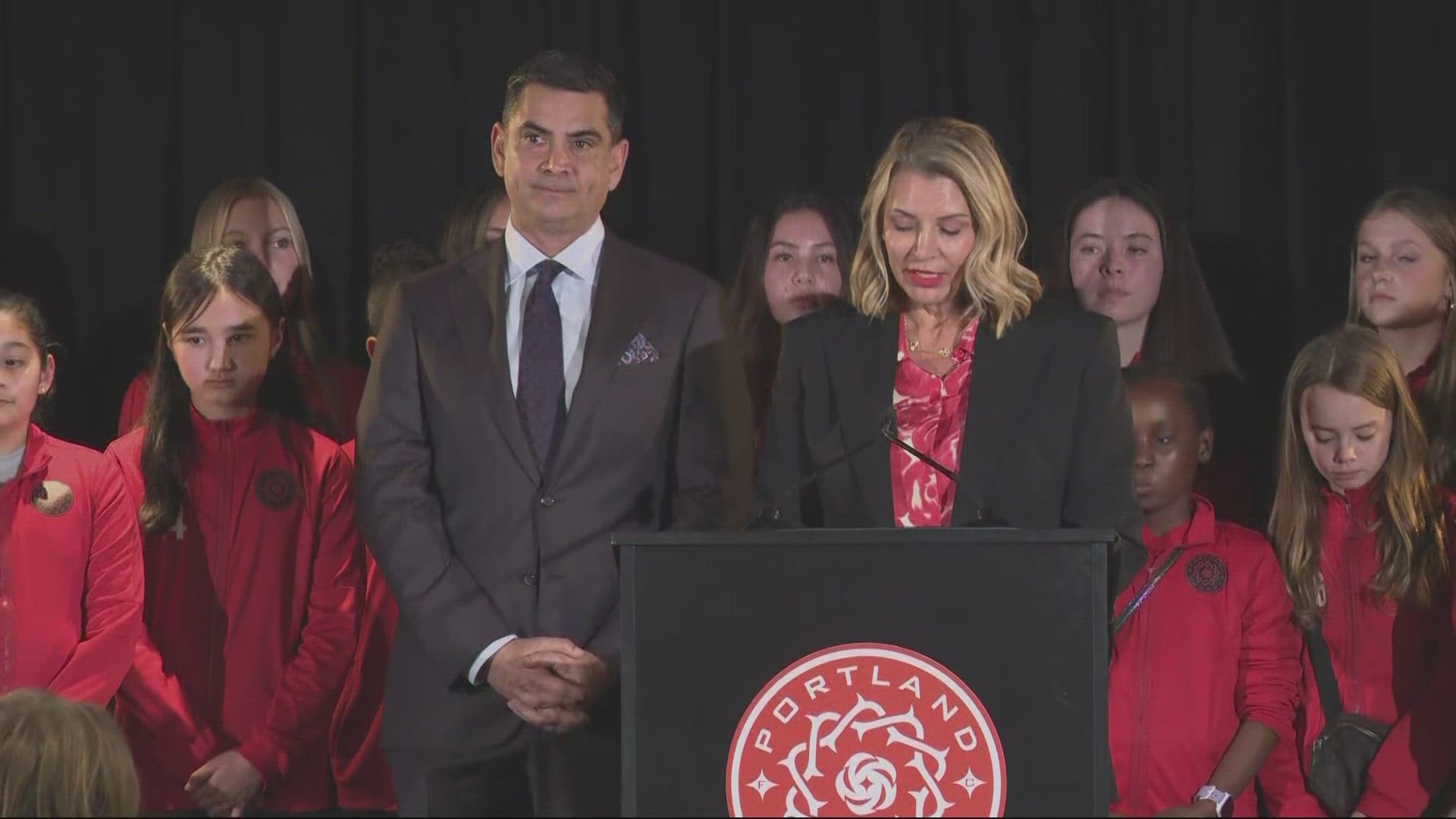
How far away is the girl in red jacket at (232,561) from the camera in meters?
3.81

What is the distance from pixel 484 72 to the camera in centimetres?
469

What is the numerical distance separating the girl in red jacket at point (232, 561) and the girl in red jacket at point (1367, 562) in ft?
6.48

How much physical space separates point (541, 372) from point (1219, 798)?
5.06 feet

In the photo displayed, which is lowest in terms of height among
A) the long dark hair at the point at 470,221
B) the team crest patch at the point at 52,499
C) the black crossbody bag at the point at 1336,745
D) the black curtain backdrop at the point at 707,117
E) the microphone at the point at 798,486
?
the black crossbody bag at the point at 1336,745

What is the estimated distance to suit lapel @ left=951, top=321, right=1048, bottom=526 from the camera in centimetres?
273

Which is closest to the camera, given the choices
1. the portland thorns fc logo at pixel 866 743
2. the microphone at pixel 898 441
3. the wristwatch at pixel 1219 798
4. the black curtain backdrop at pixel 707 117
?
the portland thorns fc logo at pixel 866 743

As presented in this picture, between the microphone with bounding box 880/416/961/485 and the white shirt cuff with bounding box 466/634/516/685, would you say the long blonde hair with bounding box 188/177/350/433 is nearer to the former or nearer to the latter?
the white shirt cuff with bounding box 466/634/516/685

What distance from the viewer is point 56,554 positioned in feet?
12.0

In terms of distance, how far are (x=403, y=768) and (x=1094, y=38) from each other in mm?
2617

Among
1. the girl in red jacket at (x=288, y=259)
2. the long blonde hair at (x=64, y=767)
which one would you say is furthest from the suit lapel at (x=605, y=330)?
the girl in red jacket at (x=288, y=259)

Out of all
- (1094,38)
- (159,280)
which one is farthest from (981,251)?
(159,280)

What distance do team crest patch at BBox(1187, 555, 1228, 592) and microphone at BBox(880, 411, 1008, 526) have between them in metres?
1.10

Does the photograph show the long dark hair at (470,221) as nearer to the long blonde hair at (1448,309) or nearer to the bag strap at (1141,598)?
the bag strap at (1141,598)

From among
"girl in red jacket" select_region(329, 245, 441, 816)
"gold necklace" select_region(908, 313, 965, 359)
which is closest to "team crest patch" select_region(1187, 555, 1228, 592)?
"gold necklace" select_region(908, 313, 965, 359)
